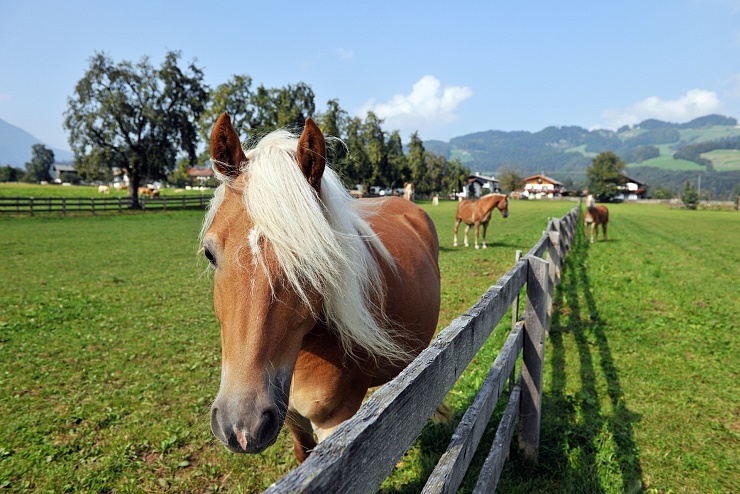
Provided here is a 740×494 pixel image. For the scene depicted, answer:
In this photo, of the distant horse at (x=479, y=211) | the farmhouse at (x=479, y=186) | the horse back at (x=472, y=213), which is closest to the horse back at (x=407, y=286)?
the distant horse at (x=479, y=211)

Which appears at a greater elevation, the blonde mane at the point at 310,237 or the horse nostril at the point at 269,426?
the blonde mane at the point at 310,237

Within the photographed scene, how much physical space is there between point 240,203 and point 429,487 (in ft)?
4.27

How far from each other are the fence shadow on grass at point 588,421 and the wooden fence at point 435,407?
35cm

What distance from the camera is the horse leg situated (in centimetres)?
243

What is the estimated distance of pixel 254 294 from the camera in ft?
5.22

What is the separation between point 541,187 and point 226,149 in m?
135

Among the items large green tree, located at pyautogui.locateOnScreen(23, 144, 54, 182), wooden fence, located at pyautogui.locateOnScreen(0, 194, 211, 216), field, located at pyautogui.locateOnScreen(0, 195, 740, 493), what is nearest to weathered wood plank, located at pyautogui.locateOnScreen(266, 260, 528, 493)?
field, located at pyautogui.locateOnScreen(0, 195, 740, 493)

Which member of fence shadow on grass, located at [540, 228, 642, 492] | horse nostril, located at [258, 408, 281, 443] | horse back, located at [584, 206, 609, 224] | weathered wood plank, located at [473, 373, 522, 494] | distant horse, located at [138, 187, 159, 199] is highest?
distant horse, located at [138, 187, 159, 199]

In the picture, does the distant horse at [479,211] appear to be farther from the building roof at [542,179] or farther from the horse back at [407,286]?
the building roof at [542,179]

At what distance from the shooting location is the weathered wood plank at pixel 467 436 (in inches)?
59.2

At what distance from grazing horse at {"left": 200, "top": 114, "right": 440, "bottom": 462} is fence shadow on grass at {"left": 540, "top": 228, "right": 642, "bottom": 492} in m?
1.95

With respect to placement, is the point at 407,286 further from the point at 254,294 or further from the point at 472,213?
the point at 472,213

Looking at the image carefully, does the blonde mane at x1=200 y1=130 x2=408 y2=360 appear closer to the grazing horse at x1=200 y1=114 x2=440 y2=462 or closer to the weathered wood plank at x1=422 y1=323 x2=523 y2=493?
the grazing horse at x1=200 y1=114 x2=440 y2=462

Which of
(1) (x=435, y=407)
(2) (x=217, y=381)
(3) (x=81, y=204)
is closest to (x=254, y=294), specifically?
(1) (x=435, y=407)
